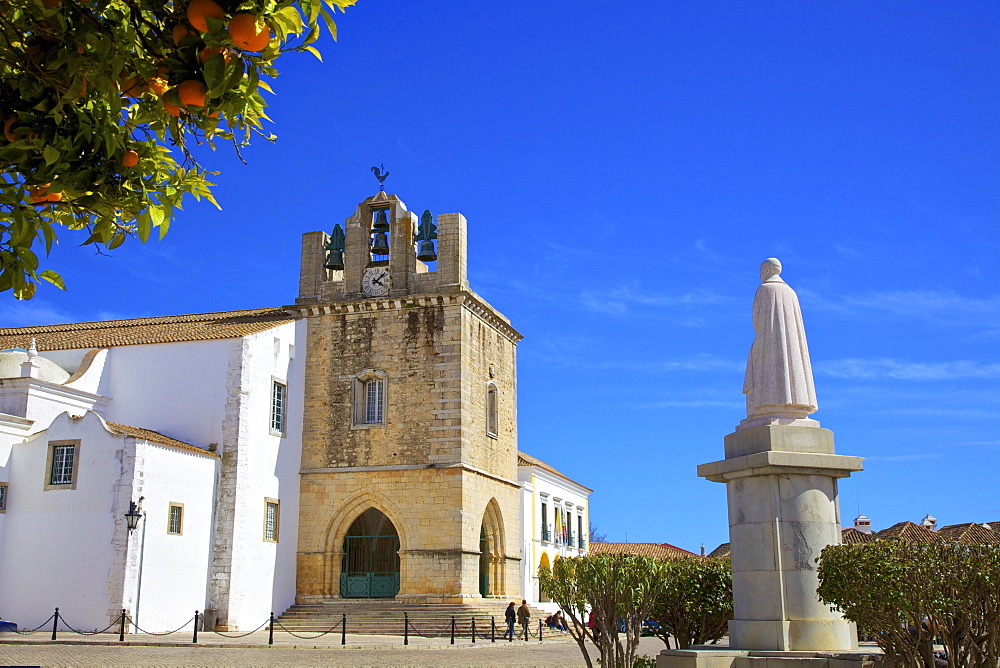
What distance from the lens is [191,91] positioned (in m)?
3.29

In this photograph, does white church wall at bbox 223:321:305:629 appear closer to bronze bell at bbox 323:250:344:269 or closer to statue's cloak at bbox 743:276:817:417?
bronze bell at bbox 323:250:344:269

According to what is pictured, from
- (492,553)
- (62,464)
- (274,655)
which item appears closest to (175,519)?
(62,464)

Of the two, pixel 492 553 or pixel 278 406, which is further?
pixel 492 553

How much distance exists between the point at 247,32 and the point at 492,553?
27061 mm

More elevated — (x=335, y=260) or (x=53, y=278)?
(x=335, y=260)

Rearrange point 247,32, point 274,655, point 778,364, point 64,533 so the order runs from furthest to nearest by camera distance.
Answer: point 64,533, point 274,655, point 778,364, point 247,32

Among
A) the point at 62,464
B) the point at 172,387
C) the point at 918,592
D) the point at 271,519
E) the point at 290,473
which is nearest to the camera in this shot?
the point at 918,592

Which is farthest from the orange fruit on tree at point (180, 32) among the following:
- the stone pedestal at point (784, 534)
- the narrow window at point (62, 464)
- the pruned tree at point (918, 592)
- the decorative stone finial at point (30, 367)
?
the decorative stone finial at point (30, 367)

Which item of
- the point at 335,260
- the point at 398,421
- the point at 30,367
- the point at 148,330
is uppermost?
the point at 335,260

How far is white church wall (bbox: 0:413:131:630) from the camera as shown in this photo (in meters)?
21.9

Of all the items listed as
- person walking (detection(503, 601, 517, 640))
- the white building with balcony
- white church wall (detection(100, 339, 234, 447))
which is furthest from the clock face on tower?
the white building with balcony

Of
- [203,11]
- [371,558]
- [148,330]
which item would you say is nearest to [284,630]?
[371,558]

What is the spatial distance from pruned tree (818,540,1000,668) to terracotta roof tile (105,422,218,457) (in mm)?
18241

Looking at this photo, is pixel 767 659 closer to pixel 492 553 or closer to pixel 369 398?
pixel 369 398
